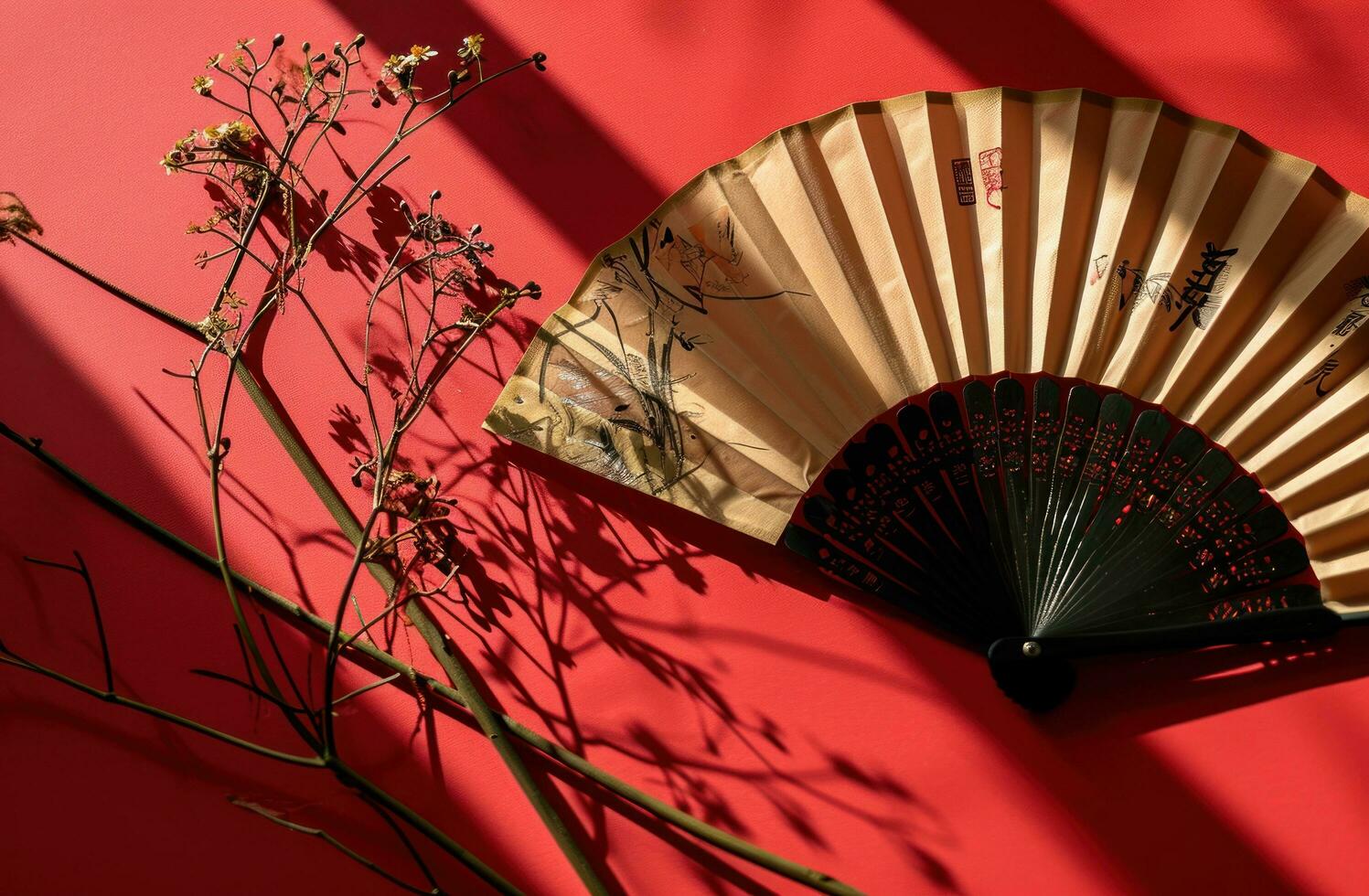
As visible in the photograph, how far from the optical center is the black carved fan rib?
1572 mm

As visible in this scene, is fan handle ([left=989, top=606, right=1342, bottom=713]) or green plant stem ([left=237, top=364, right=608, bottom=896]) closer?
fan handle ([left=989, top=606, right=1342, bottom=713])

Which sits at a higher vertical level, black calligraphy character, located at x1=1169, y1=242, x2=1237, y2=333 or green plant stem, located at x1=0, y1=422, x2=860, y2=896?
black calligraphy character, located at x1=1169, y1=242, x2=1237, y2=333

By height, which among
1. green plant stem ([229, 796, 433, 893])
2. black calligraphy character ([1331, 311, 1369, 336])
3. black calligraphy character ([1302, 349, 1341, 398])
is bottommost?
green plant stem ([229, 796, 433, 893])

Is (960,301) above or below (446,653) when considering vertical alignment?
above

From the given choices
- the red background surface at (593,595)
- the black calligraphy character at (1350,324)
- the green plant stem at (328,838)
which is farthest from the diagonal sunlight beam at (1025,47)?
the green plant stem at (328,838)

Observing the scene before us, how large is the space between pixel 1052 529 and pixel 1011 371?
0.77 ft

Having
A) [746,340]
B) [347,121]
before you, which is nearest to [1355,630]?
[746,340]

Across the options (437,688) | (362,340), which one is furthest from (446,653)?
(362,340)

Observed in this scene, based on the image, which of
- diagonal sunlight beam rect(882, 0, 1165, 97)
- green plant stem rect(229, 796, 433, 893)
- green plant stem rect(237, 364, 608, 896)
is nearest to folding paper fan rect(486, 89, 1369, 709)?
diagonal sunlight beam rect(882, 0, 1165, 97)

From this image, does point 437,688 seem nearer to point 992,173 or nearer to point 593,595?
point 593,595

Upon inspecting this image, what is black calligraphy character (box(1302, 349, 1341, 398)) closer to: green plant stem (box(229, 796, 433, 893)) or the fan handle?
the fan handle

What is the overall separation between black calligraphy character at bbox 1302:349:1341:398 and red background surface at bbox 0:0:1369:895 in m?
0.31

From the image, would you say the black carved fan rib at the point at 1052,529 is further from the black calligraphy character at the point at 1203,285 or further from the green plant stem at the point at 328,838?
the green plant stem at the point at 328,838

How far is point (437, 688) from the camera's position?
1739 mm
